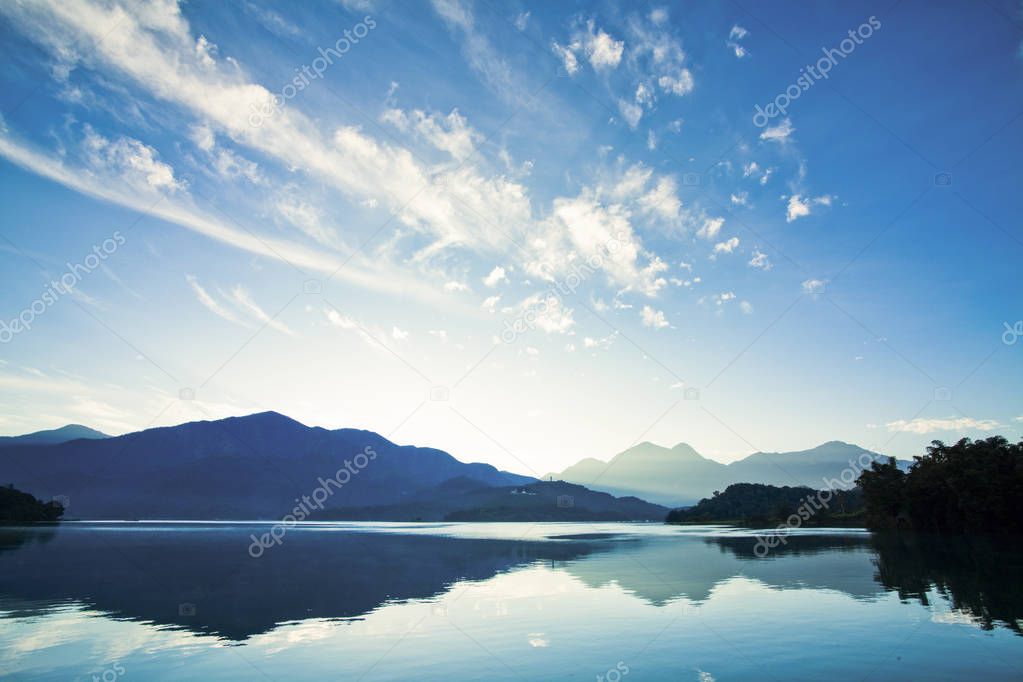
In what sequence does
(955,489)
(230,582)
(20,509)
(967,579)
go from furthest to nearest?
1. (20,509)
2. (955,489)
3. (230,582)
4. (967,579)

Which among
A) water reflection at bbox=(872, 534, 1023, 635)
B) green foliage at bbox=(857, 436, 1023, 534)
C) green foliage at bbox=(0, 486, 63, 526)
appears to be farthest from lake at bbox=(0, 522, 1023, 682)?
green foliage at bbox=(0, 486, 63, 526)

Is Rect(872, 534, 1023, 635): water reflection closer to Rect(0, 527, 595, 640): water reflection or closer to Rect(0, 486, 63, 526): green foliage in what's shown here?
Rect(0, 527, 595, 640): water reflection

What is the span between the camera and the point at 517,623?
2559 centimetres

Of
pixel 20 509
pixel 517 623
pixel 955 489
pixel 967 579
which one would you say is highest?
pixel 955 489

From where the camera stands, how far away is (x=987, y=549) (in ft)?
203

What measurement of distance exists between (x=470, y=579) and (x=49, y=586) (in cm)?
2703

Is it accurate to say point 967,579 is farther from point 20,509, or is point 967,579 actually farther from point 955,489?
point 20,509

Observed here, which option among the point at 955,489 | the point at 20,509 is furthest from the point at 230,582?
the point at 20,509

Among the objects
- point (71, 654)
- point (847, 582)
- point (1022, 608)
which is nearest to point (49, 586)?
point (71, 654)

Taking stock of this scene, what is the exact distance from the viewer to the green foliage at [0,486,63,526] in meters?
168

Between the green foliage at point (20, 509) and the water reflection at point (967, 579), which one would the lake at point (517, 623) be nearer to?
the water reflection at point (967, 579)

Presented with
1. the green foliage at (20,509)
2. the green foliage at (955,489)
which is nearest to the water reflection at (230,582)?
the green foliage at (955,489)

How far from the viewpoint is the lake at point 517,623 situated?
18.4 meters

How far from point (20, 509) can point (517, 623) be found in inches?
8237
